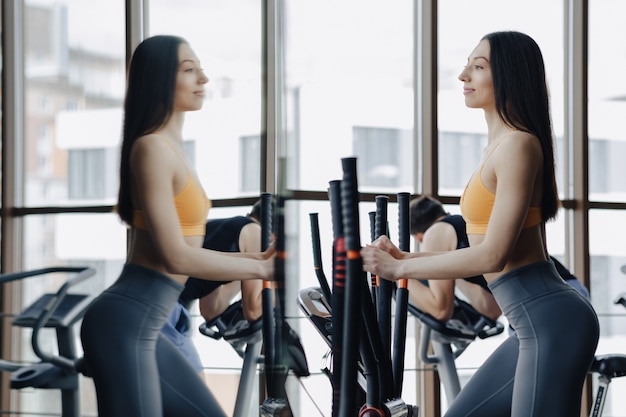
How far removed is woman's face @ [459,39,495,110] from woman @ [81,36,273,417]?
0.66m

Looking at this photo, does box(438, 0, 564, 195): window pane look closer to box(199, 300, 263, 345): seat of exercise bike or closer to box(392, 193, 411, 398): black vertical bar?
box(392, 193, 411, 398): black vertical bar

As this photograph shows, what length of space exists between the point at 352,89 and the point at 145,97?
70.7 inches

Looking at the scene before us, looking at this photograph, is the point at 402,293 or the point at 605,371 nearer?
the point at 402,293

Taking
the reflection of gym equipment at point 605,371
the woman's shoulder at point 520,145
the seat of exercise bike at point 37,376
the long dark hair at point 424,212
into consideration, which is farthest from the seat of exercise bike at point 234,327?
the reflection of gym equipment at point 605,371

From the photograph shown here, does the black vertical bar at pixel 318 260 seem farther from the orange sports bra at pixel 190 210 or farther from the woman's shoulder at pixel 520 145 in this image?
the woman's shoulder at pixel 520 145

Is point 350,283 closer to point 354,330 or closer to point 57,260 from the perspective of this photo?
point 354,330

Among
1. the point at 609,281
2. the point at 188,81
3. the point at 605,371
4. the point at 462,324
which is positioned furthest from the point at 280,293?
the point at 609,281

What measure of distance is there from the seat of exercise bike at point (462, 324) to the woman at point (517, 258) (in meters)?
0.08

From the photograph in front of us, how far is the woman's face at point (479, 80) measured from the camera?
1671mm

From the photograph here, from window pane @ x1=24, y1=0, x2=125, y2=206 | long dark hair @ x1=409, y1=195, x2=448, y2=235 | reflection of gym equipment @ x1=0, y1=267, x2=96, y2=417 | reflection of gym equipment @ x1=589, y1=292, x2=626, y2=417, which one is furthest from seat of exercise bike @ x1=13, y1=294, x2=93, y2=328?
reflection of gym equipment @ x1=589, y1=292, x2=626, y2=417

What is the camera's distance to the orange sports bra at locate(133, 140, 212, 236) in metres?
1.61

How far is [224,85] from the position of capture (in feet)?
5.83

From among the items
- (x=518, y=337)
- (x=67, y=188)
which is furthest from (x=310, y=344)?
(x=67, y=188)

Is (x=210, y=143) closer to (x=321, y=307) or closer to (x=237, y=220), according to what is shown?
(x=237, y=220)
